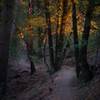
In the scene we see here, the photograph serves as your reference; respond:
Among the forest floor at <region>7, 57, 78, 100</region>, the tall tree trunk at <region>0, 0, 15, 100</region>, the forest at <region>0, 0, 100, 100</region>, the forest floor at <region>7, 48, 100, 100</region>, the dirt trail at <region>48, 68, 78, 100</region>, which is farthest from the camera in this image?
the forest floor at <region>7, 57, 78, 100</region>

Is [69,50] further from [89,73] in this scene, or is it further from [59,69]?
[89,73]

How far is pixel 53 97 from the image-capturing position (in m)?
13.7

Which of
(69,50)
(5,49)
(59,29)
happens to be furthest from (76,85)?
(69,50)

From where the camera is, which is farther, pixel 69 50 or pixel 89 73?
pixel 69 50

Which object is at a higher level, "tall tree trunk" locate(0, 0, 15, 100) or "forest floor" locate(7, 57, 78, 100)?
"tall tree trunk" locate(0, 0, 15, 100)

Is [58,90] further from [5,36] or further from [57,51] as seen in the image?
[57,51]

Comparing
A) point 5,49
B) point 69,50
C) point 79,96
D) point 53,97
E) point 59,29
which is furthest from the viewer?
point 69,50

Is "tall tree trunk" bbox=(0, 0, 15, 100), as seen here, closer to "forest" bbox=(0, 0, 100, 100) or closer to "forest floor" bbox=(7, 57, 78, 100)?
"forest" bbox=(0, 0, 100, 100)

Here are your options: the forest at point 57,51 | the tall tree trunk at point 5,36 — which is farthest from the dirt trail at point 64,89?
the tall tree trunk at point 5,36

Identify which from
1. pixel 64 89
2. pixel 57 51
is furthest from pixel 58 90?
→ pixel 57 51

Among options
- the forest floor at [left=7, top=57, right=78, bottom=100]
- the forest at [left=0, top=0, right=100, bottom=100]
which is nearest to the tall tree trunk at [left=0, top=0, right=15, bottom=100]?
the forest at [left=0, top=0, right=100, bottom=100]

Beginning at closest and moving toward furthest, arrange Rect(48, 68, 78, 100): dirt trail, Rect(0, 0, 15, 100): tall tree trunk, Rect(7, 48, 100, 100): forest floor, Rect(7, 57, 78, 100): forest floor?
Rect(0, 0, 15, 100): tall tree trunk
Rect(7, 48, 100, 100): forest floor
Rect(48, 68, 78, 100): dirt trail
Rect(7, 57, 78, 100): forest floor

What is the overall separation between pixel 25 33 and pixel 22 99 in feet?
32.7

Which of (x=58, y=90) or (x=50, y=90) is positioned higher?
(x=58, y=90)
